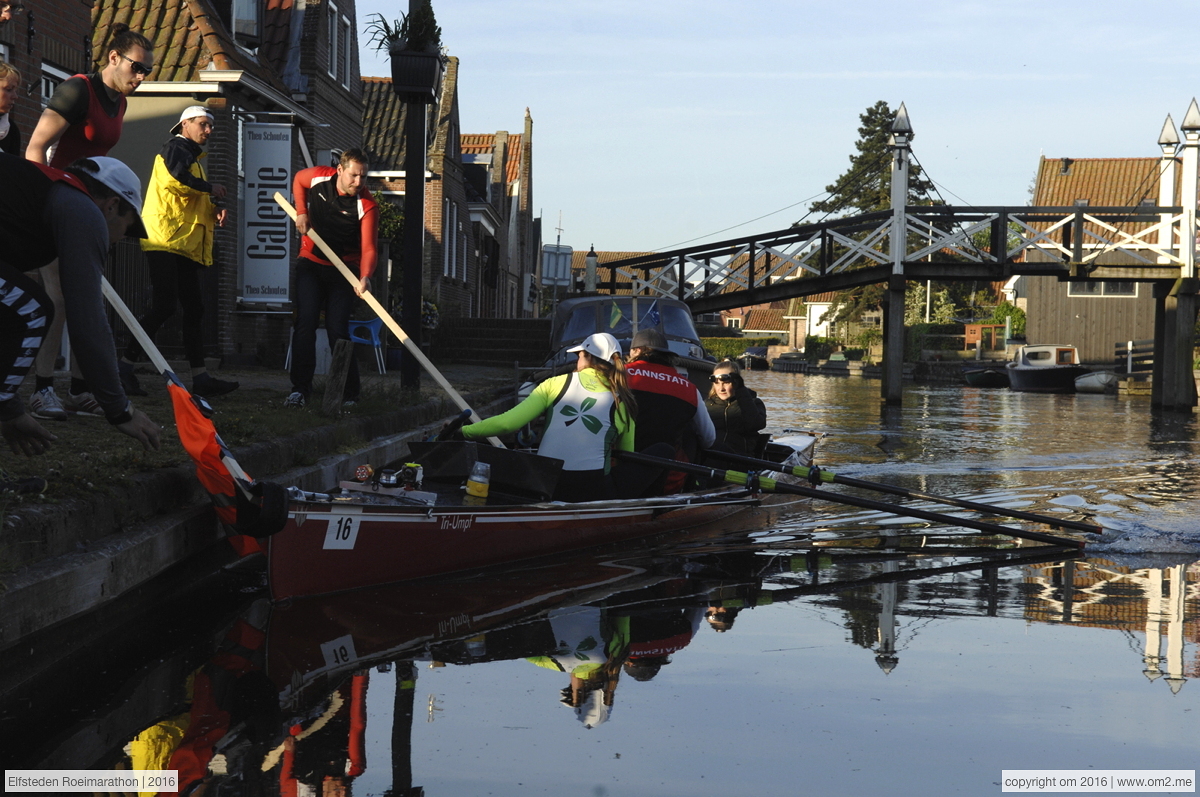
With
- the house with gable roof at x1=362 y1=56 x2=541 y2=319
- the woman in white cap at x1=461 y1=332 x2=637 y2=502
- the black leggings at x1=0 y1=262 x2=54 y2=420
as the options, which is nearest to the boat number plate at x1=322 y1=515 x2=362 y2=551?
the black leggings at x1=0 y1=262 x2=54 y2=420

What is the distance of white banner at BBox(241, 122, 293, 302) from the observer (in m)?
16.4

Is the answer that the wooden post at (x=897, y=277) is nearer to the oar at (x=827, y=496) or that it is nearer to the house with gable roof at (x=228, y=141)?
the house with gable roof at (x=228, y=141)

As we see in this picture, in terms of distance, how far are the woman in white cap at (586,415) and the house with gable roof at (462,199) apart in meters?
13.8

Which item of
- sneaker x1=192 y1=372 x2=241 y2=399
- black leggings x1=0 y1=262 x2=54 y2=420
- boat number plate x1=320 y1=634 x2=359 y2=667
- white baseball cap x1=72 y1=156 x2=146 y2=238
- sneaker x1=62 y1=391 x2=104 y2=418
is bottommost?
boat number plate x1=320 y1=634 x2=359 y2=667

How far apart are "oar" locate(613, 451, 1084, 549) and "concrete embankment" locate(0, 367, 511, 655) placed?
6.90 ft

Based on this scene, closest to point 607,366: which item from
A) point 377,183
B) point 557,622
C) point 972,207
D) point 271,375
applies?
point 557,622

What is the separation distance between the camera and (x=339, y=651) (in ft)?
15.8

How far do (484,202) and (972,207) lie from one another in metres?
19.9

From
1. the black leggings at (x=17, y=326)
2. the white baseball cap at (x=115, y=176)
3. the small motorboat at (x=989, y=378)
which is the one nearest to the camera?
the black leggings at (x=17, y=326)

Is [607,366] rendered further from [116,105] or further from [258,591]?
[116,105]

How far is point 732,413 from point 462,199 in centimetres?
2946

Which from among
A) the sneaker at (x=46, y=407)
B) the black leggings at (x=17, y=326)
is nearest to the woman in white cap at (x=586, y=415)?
the sneaker at (x=46, y=407)

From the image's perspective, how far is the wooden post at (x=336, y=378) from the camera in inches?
366

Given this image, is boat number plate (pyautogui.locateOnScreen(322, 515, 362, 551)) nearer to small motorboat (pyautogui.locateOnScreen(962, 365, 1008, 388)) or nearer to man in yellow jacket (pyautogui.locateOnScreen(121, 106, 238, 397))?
man in yellow jacket (pyautogui.locateOnScreen(121, 106, 238, 397))
